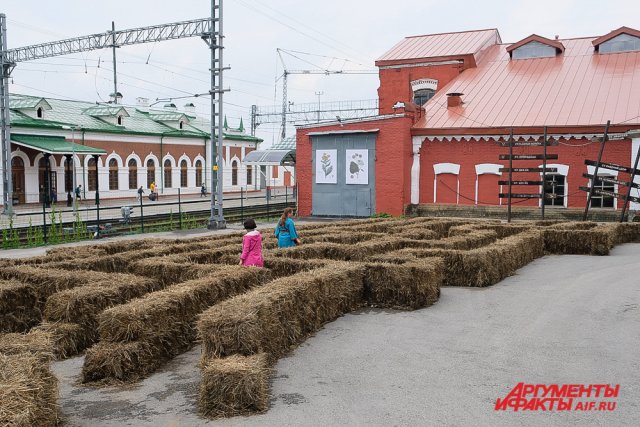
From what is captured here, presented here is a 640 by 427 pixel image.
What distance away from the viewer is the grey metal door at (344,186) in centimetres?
3038

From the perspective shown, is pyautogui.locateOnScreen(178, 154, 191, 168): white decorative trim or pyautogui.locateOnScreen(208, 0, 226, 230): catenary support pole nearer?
pyautogui.locateOnScreen(208, 0, 226, 230): catenary support pole

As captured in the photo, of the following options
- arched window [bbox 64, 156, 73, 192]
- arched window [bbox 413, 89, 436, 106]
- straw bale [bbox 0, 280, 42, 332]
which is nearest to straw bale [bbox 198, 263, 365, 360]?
straw bale [bbox 0, 280, 42, 332]

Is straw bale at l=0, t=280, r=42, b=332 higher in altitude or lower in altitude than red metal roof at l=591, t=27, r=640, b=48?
lower

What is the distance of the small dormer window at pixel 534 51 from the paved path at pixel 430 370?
2571 cm

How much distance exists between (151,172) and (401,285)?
Answer: 143 feet

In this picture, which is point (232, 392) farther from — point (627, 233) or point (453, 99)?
point (453, 99)

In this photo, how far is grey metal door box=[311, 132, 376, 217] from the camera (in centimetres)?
3038

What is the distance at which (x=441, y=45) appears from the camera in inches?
1480

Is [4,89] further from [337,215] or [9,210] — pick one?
[337,215]

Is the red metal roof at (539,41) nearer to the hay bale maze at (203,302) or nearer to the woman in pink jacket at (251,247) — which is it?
the hay bale maze at (203,302)

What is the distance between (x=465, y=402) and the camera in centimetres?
664

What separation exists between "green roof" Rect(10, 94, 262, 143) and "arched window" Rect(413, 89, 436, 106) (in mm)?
23268

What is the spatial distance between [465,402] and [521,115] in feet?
79.4

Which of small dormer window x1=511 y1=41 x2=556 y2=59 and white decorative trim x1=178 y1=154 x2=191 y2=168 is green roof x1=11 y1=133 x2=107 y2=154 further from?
small dormer window x1=511 y1=41 x2=556 y2=59
